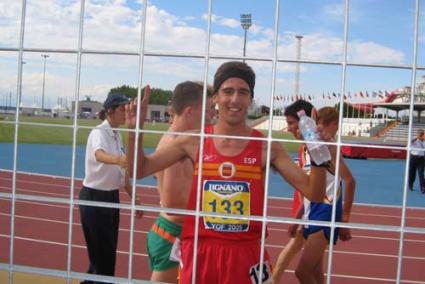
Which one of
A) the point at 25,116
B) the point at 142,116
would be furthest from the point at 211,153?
the point at 25,116

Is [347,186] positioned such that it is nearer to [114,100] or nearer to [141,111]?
[114,100]

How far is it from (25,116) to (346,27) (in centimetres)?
105

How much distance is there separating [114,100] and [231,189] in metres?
1.94

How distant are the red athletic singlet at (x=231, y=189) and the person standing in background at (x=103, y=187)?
1708 millimetres

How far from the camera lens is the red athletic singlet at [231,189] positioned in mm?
1795


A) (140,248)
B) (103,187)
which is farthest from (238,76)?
(140,248)

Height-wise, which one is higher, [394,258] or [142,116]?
[142,116]

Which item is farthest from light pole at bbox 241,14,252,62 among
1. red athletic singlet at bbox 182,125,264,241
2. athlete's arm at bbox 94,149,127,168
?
athlete's arm at bbox 94,149,127,168

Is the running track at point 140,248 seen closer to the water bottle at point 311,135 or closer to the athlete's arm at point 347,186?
the athlete's arm at point 347,186

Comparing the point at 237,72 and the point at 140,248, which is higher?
the point at 237,72

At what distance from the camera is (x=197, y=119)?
8.96 feet

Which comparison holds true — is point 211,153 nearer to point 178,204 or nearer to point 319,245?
point 178,204

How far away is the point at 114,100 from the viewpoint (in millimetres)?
3549

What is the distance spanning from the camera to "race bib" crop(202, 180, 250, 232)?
179cm
